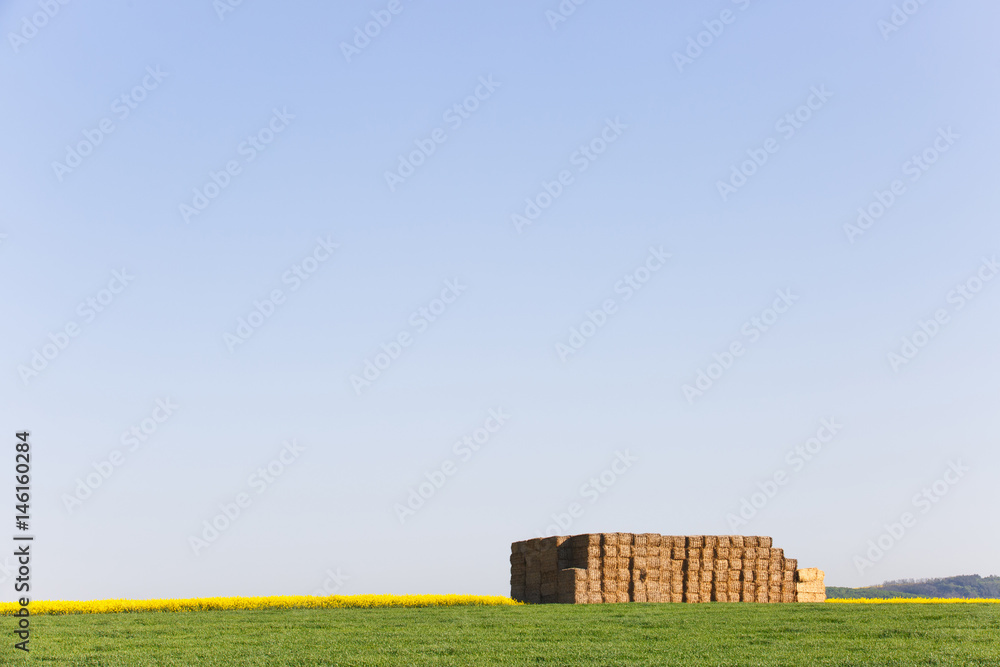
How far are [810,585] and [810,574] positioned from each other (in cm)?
38

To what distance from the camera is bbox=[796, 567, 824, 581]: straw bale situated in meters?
32.0

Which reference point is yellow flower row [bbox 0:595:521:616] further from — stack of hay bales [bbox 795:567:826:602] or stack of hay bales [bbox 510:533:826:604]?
stack of hay bales [bbox 795:567:826:602]

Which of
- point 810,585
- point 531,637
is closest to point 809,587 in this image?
point 810,585

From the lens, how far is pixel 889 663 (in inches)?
585

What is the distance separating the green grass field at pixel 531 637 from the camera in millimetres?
15484

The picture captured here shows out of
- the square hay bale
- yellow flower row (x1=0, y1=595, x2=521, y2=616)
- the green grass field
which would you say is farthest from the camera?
the square hay bale

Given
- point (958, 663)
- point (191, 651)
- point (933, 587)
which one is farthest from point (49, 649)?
point (933, 587)

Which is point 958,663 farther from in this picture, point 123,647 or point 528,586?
point 528,586

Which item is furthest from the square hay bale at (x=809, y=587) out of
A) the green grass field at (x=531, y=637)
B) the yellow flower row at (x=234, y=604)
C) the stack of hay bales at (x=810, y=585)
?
the yellow flower row at (x=234, y=604)

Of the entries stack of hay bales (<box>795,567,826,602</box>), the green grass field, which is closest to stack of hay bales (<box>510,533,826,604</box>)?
stack of hay bales (<box>795,567,826,602</box>)

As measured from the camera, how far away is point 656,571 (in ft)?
98.7

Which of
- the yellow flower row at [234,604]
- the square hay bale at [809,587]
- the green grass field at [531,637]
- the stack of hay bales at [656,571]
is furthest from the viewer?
the square hay bale at [809,587]

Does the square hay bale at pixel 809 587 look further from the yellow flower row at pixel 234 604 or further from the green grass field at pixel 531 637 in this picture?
the yellow flower row at pixel 234 604

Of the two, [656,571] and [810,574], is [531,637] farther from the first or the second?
[810,574]
